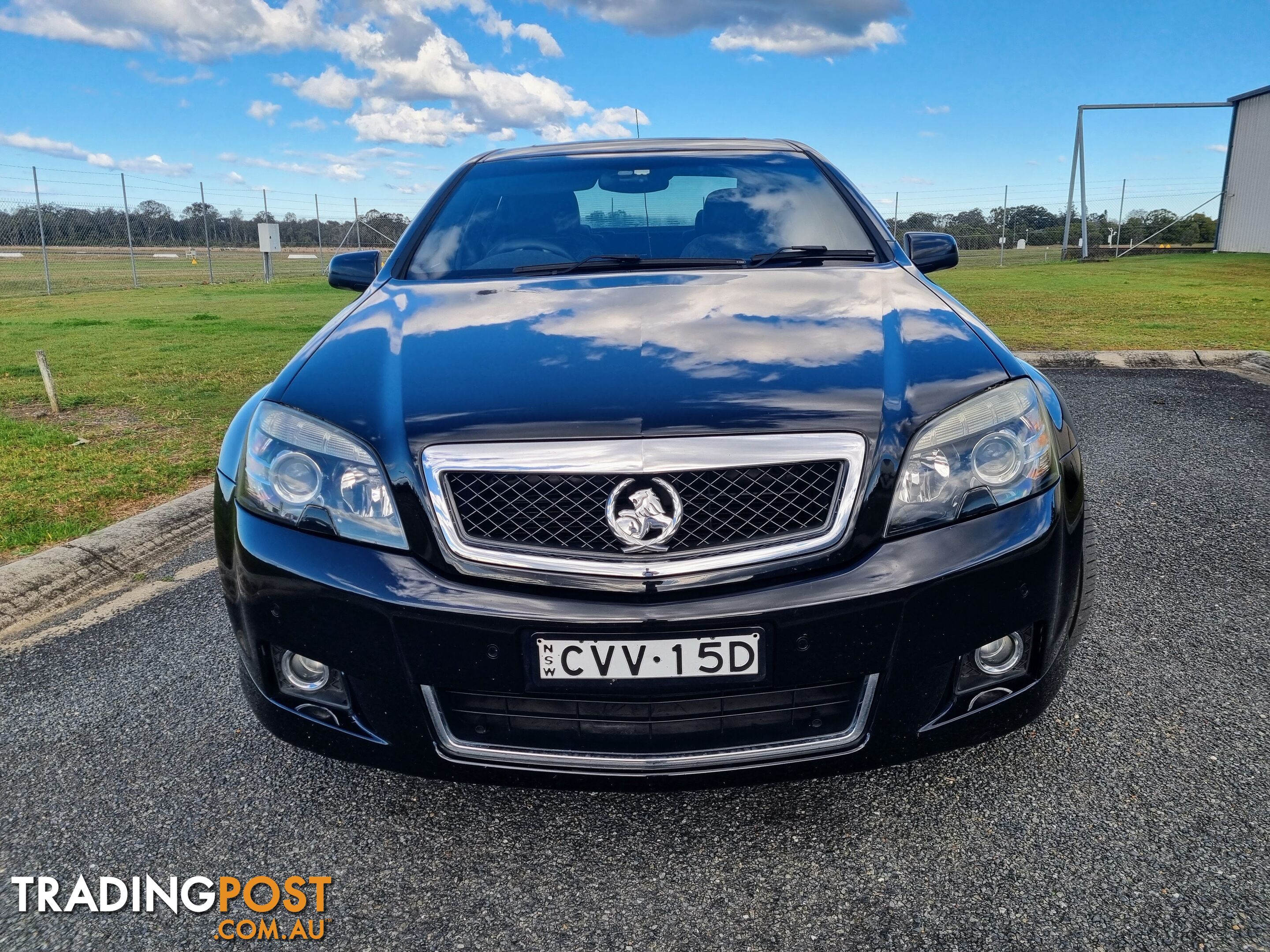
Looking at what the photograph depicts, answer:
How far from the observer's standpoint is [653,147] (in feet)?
11.6

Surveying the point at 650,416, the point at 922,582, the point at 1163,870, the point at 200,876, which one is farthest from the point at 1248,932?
the point at 200,876

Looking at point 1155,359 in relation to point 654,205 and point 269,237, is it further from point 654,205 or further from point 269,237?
point 269,237

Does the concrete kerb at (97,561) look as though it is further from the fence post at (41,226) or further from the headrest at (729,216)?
the fence post at (41,226)

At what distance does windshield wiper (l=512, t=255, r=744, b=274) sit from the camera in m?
2.82

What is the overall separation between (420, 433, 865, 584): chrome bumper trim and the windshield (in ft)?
3.78

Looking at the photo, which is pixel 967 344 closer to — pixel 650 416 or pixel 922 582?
pixel 922 582

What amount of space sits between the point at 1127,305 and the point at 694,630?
13.7 meters

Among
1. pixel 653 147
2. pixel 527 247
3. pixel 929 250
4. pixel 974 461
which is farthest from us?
pixel 653 147

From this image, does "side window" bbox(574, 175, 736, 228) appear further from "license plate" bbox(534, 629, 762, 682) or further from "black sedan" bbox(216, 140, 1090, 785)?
"license plate" bbox(534, 629, 762, 682)

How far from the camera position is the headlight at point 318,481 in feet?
6.09

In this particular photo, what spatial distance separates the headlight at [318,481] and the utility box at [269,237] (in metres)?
24.3

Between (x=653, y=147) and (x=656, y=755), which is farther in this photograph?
(x=653, y=147)

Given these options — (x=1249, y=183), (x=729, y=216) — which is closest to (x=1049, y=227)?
(x=1249, y=183)

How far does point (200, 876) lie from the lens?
192 cm
